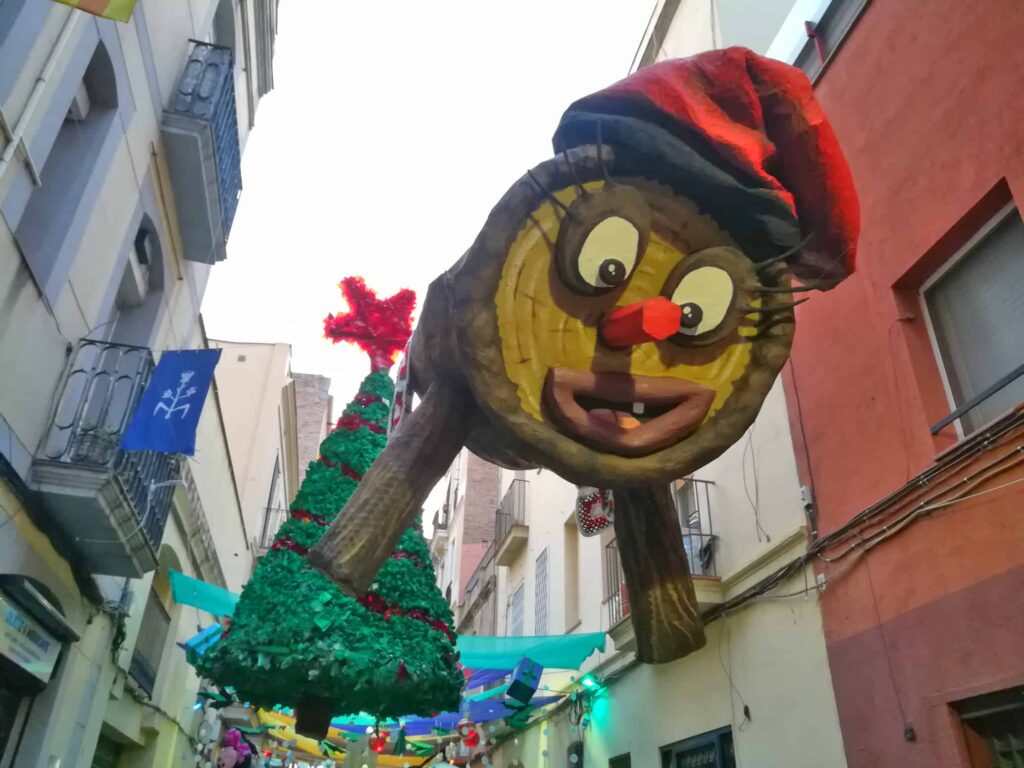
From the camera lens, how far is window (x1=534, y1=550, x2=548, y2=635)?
1412 cm

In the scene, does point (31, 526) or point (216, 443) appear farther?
point (216, 443)

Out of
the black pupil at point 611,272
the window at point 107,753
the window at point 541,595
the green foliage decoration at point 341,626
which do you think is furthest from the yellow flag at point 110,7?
the window at point 541,595

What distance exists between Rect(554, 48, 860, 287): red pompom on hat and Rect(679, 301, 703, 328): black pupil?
42cm

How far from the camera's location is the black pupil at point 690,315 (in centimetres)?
263

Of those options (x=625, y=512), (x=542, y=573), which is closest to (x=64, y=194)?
(x=625, y=512)

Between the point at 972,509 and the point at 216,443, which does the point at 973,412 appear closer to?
the point at 972,509

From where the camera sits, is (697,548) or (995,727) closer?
(995,727)

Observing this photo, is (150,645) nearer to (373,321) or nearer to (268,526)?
(373,321)

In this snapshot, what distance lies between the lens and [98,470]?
19.0 ft

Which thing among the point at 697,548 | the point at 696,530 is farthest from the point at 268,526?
the point at 697,548

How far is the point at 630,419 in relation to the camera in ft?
8.59

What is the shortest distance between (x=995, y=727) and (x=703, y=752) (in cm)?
377

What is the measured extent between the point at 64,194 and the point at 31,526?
8.15 feet

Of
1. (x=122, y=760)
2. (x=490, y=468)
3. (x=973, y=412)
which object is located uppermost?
(x=490, y=468)
